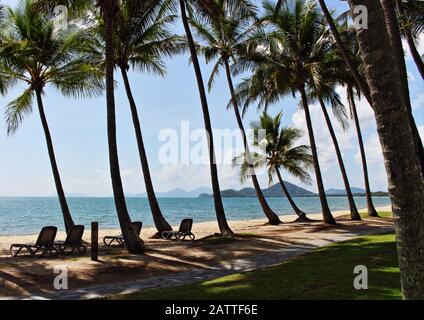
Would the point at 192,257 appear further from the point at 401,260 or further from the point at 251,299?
the point at 401,260

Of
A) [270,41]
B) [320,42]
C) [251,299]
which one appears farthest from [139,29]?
[251,299]

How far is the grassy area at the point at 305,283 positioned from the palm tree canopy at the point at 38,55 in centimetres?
1372

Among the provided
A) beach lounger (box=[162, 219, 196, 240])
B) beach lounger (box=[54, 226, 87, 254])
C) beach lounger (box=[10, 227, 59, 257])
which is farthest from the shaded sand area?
beach lounger (box=[162, 219, 196, 240])

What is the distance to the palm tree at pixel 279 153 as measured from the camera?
3186cm

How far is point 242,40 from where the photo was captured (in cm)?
2331

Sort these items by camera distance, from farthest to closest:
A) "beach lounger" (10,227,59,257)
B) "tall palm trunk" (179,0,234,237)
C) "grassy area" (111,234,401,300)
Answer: "tall palm trunk" (179,0,234,237) → "beach lounger" (10,227,59,257) → "grassy area" (111,234,401,300)

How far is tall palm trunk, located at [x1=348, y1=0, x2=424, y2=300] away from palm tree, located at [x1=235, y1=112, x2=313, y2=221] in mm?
28216

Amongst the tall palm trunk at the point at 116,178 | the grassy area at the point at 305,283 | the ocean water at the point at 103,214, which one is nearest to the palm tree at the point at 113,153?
the tall palm trunk at the point at 116,178

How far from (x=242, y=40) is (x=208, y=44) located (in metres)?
1.84

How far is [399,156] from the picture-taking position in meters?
3.50

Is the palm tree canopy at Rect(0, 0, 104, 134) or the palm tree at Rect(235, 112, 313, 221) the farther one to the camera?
the palm tree at Rect(235, 112, 313, 221)

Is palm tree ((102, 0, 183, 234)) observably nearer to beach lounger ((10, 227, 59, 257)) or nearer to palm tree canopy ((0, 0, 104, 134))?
palm tree canopy ((0, 0, 104, 134))

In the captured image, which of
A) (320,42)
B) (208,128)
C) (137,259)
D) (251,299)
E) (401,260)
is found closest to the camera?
(401,260)

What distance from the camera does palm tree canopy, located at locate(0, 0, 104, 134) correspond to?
1777cm
